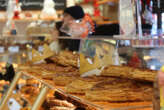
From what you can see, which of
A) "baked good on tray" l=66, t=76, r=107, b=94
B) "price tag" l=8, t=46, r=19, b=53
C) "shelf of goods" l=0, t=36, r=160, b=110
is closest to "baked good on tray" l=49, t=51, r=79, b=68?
"shelf of goods" l=0, t=36, r=160, b=110

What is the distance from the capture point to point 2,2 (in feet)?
17.4

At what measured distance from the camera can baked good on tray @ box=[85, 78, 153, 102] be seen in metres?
1.02

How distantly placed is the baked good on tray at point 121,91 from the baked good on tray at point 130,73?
0.03 m

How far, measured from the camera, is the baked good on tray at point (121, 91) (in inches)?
40.0

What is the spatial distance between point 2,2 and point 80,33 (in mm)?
3743

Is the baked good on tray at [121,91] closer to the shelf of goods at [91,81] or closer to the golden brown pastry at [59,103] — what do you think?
the shelf of goods at [91,81]

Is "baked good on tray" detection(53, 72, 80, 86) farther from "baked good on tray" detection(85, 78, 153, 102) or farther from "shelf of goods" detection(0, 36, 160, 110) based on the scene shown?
"baked good on tray" detection(85, 78, 153, 102)

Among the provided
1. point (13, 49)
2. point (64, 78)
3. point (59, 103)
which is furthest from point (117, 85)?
point (13, 49)

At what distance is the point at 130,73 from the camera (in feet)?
3.68

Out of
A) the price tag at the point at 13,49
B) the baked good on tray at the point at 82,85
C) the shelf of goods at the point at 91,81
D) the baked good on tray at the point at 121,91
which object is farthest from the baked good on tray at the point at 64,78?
the price tag at the point at 13,49

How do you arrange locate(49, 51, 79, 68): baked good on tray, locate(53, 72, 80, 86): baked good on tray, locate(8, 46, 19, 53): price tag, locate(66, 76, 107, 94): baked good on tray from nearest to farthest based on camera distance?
locate(66, 76, 107, 94): baked good on tray < locate(53, 72, 80, 86): baked good on tray < locate(49, 51, 79, 68): baked good on tray < locate(8, 46, 19, 53): price tag

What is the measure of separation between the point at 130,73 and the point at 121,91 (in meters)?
0.10

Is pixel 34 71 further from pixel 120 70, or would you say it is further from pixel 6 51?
pixel 6 51

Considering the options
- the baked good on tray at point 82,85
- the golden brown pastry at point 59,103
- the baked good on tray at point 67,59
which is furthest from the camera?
the baked good on tray at point 67,59
